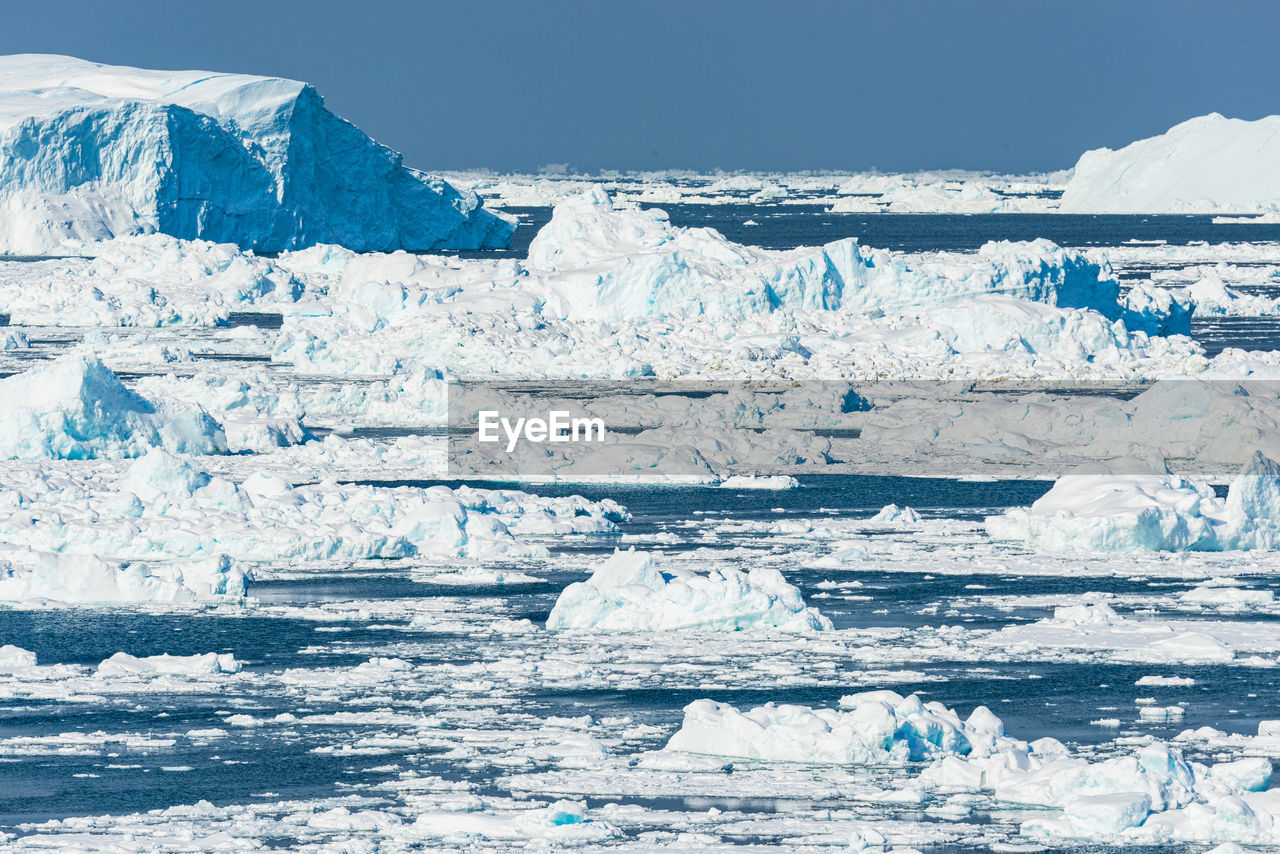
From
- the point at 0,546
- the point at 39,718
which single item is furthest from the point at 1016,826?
the point at 0,546

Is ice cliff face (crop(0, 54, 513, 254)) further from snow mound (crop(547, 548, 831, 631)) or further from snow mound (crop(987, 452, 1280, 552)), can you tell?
snow mound (crop(547, 548, 831, 631))

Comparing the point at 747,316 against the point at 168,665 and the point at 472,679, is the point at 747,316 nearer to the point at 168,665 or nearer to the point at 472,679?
the point at 472,679

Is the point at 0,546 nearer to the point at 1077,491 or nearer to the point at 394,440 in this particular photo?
the point at 394,440

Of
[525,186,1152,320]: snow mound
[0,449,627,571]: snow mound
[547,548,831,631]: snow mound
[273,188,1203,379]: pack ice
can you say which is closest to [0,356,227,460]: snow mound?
[0,449,627,571]: snow mound

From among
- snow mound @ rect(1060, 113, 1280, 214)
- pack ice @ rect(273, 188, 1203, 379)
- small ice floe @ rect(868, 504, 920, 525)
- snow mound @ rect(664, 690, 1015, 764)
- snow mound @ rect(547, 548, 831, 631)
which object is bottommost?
snow mound @ rect(664, 690, 1015, 764)

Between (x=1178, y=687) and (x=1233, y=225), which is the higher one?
(x=1233, y=225)

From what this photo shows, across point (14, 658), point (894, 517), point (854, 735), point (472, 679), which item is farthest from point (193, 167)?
point (854, 735)
